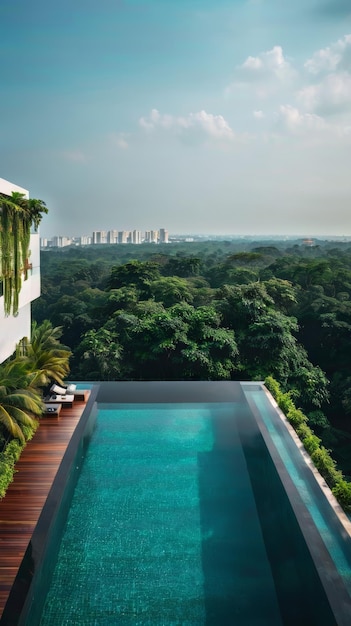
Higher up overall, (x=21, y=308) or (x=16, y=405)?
(x=21, y=308)

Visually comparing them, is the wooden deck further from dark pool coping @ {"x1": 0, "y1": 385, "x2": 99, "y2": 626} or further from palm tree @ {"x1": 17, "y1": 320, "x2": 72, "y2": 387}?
palm tree @ {"x1": 17, "y1": 320, "x2": 72, "y2": 387}

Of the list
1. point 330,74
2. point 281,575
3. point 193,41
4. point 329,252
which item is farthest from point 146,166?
point 281,575

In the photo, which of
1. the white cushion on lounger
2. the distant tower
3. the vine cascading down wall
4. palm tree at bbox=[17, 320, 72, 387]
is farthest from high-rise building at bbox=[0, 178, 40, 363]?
the distant tower

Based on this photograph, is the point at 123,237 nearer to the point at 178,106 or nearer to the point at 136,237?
the point at 136,237

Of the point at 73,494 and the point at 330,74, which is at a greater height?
the point at 330,74

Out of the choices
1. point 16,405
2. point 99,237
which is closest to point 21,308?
point 16,405

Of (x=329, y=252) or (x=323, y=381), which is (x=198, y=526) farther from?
(x=329, y=252)

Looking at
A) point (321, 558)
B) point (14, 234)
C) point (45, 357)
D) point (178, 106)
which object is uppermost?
point (178, 106)
